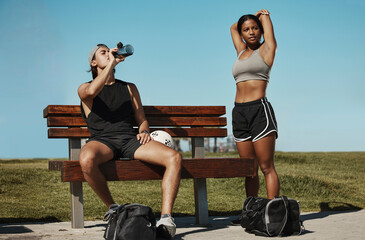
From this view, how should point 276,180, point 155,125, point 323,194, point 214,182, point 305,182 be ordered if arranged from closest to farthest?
1. point 276,180
2. point 155,125
3. point 323,194
4. point 305,182
5. point 214,182

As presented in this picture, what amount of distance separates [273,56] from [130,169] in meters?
1.85

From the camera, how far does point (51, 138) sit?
5434 millimetres

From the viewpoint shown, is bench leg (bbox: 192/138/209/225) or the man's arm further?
bench leg (bbox: 192/138/209/225)

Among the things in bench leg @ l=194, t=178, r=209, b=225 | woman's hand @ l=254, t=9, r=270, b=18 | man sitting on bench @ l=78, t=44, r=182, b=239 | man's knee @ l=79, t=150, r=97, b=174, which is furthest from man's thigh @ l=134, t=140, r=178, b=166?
woman's hand @ l=254, t=9, r=270, b=18

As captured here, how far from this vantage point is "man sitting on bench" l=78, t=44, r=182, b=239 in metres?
4.22

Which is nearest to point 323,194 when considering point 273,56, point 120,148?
point 273,56

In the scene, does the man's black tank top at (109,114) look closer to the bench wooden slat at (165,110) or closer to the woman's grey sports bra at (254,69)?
the bench wooden slat at (165,110)

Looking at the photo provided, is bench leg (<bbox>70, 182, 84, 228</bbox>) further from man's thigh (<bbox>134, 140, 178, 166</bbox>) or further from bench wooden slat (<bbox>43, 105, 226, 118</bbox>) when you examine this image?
man's thigh (<bbox>134, 140, 178, 166</bbox>)

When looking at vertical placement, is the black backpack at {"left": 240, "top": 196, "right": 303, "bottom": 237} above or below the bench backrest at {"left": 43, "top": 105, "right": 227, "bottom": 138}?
below

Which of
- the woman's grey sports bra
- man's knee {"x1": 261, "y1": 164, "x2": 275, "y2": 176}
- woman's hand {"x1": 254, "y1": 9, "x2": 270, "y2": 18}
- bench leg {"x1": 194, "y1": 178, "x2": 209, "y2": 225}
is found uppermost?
woman's hand {"x1": 254, "y1": 9, "x2": 270, "y2": 18}

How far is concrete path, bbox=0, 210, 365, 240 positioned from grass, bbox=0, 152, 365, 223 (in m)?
0.97

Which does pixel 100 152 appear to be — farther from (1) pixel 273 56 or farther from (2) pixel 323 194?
(2) pixel 323 194

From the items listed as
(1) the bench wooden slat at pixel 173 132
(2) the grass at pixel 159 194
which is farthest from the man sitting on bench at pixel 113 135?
(2) the grass at pixel 159 194

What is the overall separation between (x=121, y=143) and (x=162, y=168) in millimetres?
475
